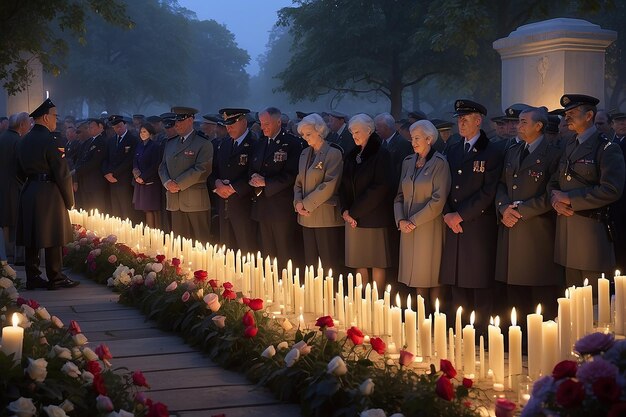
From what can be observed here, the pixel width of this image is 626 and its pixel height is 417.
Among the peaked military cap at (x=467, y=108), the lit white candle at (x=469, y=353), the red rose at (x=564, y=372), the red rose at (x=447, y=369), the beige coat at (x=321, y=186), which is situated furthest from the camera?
the beige coat at (x=321, y=186)

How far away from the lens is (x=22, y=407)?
403cm

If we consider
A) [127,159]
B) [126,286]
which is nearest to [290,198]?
[126,286]

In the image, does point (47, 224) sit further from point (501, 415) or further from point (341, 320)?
point (501, 415)

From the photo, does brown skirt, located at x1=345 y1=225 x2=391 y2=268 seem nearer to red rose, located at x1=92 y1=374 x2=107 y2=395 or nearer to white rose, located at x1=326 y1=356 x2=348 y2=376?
white rose, located at x1=326 y1=356 x2=348 y2=376

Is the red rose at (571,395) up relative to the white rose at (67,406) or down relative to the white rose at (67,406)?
up

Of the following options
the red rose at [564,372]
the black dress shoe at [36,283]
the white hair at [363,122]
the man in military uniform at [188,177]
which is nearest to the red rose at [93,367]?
the red rose at [564,372]

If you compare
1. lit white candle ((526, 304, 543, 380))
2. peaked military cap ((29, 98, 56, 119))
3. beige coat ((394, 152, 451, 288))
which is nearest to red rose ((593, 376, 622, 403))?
lit white candle ((526, 304, 543, 380))

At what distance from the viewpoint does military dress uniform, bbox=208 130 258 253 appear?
10.6 m

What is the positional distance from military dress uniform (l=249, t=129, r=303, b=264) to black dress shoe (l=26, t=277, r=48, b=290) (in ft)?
7.72

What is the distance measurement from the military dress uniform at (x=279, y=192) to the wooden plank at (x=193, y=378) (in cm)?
394

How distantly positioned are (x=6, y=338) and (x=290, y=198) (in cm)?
601

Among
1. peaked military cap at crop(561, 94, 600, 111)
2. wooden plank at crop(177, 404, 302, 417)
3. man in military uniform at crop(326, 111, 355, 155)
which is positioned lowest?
wooden plank at crop(177, 404, 302, 417)

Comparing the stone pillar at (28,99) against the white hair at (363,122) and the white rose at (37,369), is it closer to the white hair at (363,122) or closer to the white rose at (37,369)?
the white hair at (363,122)

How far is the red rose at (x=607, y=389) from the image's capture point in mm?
2773
